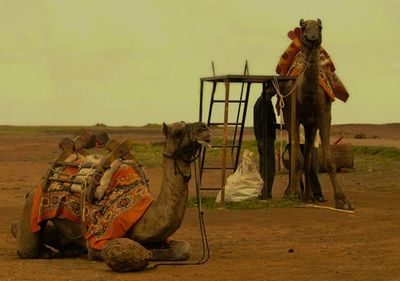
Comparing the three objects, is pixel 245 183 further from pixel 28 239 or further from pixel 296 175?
pixel 28 239

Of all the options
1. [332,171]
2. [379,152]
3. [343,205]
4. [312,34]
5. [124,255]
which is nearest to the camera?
[124,255]

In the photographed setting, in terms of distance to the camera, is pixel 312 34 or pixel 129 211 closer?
pixel 129 211

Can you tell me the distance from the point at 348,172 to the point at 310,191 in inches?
368

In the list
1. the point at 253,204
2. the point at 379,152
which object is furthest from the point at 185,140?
the point at 379,152

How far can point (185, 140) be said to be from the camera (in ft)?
31.3

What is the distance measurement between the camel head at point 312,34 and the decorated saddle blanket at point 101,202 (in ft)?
21.8

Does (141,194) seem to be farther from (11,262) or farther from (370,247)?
(370,247)

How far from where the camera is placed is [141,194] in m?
9.91

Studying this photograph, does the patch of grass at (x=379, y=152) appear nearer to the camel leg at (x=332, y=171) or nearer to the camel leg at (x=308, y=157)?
the camel leg at (x=308, y=157)

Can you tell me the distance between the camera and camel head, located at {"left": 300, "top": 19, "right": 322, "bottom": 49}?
53.2 feet

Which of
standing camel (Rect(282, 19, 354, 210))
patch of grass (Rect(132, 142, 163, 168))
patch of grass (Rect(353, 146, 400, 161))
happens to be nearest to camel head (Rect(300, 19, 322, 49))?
standing camel (Rect(282, 19, 354, 210))

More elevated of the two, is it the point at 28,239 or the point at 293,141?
the point at 293,141

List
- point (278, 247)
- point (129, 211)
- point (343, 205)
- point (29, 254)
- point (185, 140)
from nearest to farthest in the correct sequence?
point (185, 140), point (129, 211), point (29, 254), point (278, 247), point (343, 205)

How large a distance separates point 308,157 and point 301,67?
67.4 inches
